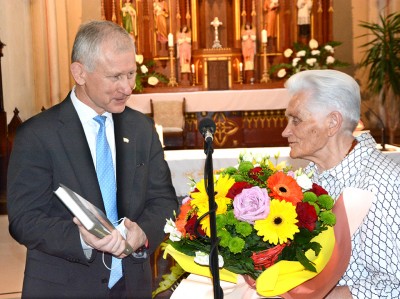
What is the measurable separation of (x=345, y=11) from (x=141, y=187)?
508 inches

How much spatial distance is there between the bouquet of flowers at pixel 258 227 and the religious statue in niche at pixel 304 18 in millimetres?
11484

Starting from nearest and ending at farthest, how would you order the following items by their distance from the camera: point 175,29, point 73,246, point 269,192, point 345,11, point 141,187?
1. point 269,192
2. point 73,246
3. point 141,187
4. point 175,29
5. point 345,11

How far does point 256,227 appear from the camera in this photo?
193 centimetres

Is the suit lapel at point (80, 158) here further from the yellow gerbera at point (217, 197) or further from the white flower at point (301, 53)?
the white flower at point (301, 53)

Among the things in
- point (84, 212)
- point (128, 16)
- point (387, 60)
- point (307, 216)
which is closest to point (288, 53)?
point (387, 60)

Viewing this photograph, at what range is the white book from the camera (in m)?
1.90

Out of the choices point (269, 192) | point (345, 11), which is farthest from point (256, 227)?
point (345, 11)

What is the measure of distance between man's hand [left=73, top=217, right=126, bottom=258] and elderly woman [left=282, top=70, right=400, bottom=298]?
2.29ft

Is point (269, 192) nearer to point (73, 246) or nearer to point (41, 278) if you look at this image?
point (73, 246)

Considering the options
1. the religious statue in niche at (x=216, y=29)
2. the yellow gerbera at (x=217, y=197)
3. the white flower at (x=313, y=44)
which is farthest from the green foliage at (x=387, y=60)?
the yellow gerbera at (x=217, y=197)

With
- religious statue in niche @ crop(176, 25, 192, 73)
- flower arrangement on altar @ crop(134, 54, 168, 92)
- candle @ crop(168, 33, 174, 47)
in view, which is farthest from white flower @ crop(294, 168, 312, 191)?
religious statue in niche @ crop(176, 25, 192, 73)

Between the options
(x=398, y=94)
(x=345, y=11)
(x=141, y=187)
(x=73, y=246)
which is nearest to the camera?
(x=73, y=246)

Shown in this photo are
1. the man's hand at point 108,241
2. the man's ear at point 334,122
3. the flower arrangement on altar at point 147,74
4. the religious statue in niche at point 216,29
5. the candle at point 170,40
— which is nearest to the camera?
the man's hand at point 108,241

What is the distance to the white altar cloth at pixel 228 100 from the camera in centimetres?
1190
